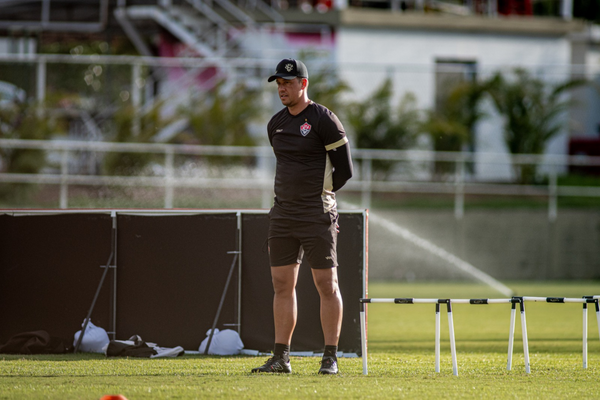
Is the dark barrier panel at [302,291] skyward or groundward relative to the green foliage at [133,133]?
groundward

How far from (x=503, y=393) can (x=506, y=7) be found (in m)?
23.1

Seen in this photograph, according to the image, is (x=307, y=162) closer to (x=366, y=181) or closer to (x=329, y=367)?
(x=329, y=367)

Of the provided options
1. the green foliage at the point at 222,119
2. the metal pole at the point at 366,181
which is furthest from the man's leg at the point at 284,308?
the metal pole at the point at 366,181

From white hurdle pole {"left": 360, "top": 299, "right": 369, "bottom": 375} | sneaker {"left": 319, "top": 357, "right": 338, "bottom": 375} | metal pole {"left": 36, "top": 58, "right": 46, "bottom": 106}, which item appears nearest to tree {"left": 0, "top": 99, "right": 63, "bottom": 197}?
metal pole {"left": 36, "top": 58, "right": 46, "bottom": 106}

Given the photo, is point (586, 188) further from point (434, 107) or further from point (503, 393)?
point (503, 393)

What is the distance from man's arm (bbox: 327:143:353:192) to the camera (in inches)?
248

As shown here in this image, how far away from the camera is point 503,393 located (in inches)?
212

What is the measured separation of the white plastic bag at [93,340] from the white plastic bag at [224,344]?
2.98 feet

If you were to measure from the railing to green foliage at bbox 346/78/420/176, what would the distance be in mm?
422

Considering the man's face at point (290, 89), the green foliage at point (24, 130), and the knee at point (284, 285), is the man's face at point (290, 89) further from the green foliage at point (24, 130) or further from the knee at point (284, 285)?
the green foliage at point (24, 130)

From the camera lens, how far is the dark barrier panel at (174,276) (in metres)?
7.83

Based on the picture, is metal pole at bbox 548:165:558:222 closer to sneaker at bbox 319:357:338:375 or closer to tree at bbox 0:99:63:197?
tree at bbox 0:99:63:197

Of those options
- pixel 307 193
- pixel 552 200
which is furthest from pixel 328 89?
pixel 307 193

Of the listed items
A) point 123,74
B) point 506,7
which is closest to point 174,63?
point 123,74
